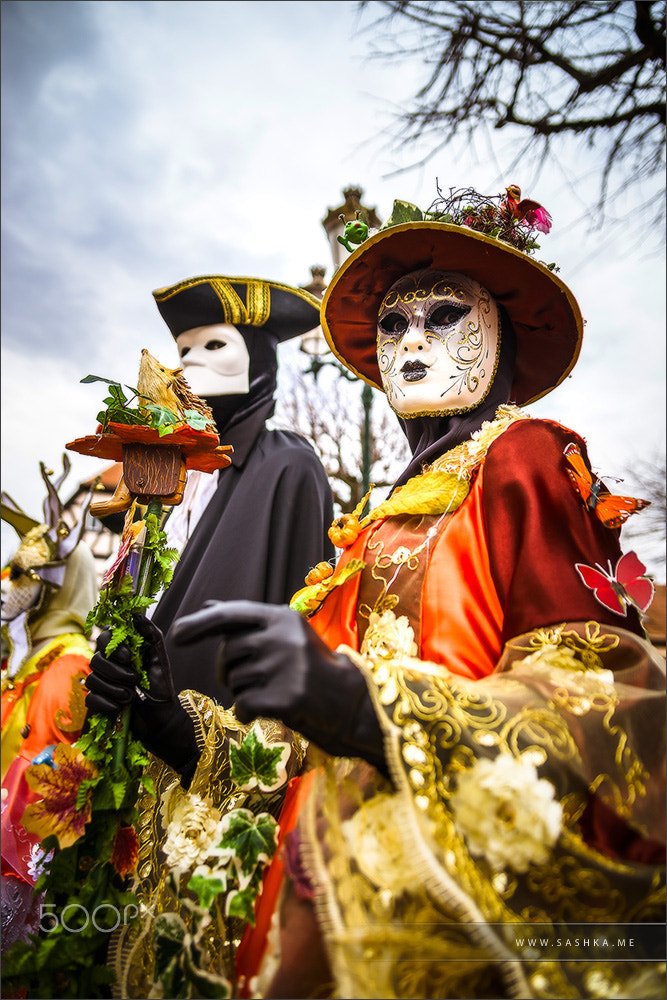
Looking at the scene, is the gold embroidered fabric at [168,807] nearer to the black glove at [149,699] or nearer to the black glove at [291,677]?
the black glove at [149,699]

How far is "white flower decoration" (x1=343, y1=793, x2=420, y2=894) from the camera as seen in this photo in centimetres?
113

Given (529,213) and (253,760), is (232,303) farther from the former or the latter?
(253,760)

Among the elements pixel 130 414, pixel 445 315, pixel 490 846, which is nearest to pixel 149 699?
pixel 130 414

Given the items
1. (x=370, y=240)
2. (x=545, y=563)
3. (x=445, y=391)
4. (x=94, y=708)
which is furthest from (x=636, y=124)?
(x=94, y=708)

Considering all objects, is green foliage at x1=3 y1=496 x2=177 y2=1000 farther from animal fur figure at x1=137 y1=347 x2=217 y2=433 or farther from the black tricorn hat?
the black tricorn hat

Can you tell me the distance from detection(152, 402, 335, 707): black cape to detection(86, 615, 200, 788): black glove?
0.74m

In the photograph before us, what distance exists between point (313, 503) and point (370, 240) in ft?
4.51

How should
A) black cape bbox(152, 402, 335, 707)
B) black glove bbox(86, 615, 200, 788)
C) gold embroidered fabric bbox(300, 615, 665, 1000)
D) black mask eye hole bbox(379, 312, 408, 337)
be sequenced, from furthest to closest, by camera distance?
black cape bbox(152, 402, 335, 707)
black mask eye hole bbox(379, 312, 408, 337)
black glove bbox(86, 615, 200, 788)
gold embroidered fabric bbox(300, 615, 665, 1000)

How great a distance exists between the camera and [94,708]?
1.85 metres

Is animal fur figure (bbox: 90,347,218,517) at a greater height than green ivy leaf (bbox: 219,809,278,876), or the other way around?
animal fur figure (bbox: 90,347,218,517)

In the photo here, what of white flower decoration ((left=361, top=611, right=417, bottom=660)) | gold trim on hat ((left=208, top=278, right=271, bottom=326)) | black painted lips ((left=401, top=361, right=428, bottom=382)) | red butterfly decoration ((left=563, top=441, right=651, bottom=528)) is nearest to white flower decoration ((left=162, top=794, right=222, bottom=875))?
white flower decoration ((left=361, top=611, right=417, bottom=660))

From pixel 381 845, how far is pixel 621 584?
30.2 inches

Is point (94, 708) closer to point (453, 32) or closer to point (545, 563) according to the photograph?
point (545, 563)

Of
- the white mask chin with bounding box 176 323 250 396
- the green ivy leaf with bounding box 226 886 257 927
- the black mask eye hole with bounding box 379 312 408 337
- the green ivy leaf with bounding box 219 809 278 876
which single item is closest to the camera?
the green ivy leaf with bounding box 226 886 257 927
